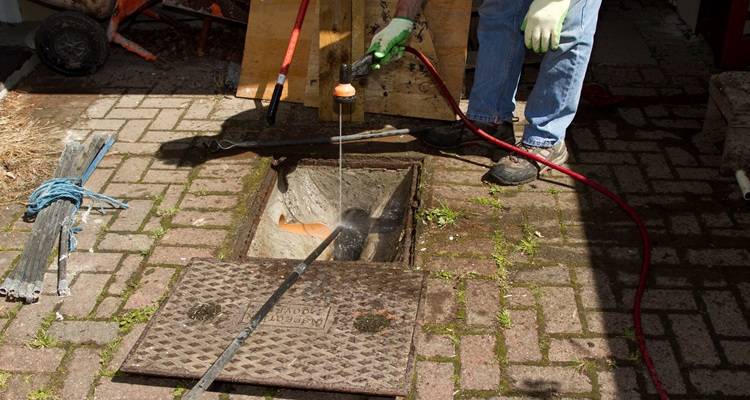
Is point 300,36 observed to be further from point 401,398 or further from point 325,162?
point 401,398

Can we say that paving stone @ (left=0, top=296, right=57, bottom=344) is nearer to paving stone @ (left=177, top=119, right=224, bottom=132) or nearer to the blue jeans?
paving stone @ (left=177, top=119, right=224, bottom=132)

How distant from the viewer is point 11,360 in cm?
354

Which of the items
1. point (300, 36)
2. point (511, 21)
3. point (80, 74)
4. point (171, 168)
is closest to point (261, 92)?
point (300, 36)

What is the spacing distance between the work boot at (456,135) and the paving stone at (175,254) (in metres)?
1.76

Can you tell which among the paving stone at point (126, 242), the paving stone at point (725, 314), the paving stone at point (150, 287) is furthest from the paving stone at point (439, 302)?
the paving stone at point (126, 242)

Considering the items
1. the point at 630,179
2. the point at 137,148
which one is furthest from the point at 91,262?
the point at 630,179

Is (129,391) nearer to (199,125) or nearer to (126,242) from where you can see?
(126,242)

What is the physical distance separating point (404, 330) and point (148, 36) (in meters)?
4.56

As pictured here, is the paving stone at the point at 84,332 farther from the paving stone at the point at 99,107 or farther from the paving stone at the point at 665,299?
the paving stone at the point at 665,299

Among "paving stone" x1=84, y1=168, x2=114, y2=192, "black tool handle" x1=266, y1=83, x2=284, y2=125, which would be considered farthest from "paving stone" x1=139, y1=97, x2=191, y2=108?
"black tool handle" x1=266, y1=83, x2=284, y2=125

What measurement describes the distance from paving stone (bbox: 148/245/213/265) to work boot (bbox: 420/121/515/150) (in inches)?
69.5

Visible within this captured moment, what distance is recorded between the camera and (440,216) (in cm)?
445

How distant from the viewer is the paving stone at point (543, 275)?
3928 millimetres

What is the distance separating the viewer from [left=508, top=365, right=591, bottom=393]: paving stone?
3293mm
